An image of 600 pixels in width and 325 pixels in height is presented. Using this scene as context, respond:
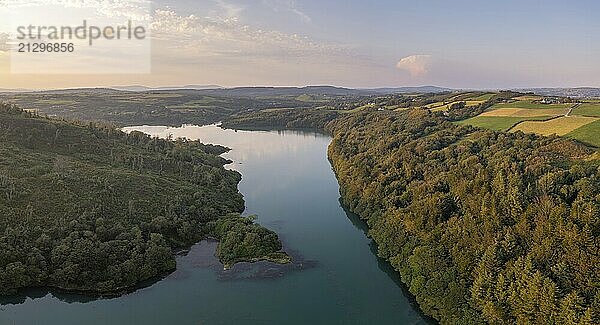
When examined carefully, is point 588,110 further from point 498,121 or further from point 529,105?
point 529,105

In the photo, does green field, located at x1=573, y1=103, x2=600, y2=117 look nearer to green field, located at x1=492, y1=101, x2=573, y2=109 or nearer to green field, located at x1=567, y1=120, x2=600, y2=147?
green field, located at x1=492, y1=101, x2=573, y2=109

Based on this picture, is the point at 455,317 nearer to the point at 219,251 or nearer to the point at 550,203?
the point at 550,203

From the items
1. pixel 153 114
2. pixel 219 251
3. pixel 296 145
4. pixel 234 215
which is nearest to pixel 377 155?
pixel 234 215

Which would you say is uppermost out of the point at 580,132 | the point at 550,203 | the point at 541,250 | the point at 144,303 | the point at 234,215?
the point at 580,132

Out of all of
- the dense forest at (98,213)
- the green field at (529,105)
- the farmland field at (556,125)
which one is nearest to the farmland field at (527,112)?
the green field at (529,105)

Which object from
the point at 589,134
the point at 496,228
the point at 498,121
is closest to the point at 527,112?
the point at 498,121

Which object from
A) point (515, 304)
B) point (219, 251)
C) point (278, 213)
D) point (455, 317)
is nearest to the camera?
point (515, 304)
